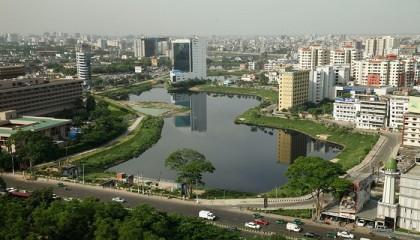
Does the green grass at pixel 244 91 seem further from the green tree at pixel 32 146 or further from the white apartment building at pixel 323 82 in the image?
the green tree at pixel 32 146

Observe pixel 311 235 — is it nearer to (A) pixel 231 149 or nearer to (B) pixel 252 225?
(B) pixel 252 225

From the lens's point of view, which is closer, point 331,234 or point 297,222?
point 331,234

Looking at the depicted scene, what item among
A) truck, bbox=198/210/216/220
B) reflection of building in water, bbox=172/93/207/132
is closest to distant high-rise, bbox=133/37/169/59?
reflection of building in water, bbox=172/93/207/132

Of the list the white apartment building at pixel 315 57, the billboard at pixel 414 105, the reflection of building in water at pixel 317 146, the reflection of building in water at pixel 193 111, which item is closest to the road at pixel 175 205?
the reflection of building in water at pixel 317 146

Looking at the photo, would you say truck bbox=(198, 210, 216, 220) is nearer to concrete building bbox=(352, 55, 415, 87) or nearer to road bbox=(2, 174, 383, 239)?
road bbox=(2, 174, 383, 239)

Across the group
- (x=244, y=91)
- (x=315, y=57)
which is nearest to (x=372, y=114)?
(x=315, y=57)
